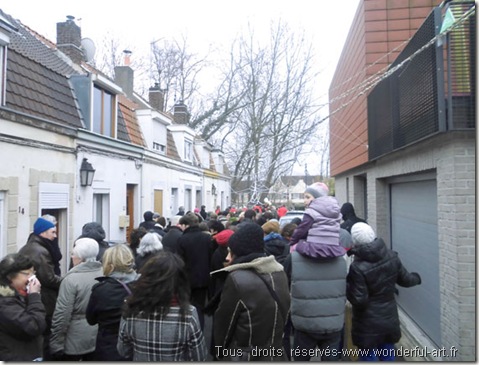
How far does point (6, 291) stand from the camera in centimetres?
287

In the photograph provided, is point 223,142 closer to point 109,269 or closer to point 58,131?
point 58,131

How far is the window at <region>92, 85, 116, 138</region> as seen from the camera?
9.10 m

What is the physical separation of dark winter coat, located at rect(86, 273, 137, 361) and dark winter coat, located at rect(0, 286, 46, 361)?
37cm

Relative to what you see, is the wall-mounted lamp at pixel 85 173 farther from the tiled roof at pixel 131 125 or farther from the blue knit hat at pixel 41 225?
the blue knit hat at pixel 41 225

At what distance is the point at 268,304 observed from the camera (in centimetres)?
286

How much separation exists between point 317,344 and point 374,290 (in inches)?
28.3

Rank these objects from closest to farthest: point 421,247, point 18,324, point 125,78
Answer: point 18,324
point 421,247
point 125,78

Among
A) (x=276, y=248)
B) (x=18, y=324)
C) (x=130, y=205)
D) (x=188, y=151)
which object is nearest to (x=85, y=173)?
(x=130, y=205)

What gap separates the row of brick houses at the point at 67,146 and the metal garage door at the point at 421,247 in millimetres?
5953

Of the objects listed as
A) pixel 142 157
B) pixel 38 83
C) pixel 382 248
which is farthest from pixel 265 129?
pixel 382 248

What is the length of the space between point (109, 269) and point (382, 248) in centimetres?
240

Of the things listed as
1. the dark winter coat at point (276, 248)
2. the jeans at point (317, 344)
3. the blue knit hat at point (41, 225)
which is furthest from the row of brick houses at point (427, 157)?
the blue knit hat at point (41, 225)

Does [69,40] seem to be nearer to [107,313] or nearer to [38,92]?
[38,92]

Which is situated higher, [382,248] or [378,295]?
[382,248]
